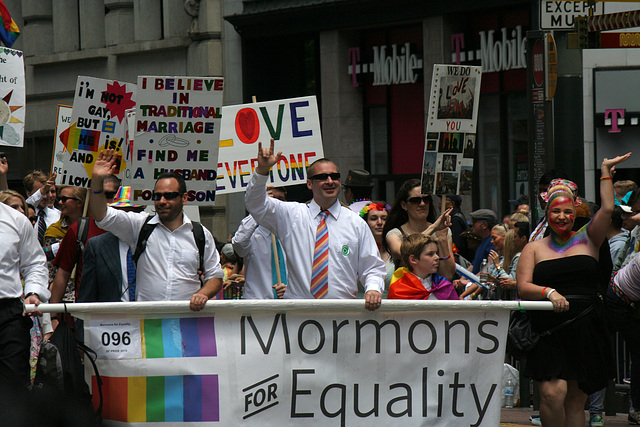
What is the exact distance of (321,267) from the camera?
708 centimetres

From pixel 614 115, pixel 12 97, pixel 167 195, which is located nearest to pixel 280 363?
pixel 167 195

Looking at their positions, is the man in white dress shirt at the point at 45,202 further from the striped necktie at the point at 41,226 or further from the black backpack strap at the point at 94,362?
the black backpack strap at the point at 94,362

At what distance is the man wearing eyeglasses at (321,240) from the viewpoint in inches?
279

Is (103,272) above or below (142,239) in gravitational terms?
below

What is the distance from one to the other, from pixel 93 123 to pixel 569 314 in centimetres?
511

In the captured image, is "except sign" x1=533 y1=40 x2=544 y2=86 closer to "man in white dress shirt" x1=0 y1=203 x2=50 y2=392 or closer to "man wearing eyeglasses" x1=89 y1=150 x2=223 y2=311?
"man wearing eyeglasses" x1=89 y1=150 x2=223 y2=311

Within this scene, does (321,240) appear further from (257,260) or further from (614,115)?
(614,115)

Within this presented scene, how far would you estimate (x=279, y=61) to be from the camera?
22.8 meters

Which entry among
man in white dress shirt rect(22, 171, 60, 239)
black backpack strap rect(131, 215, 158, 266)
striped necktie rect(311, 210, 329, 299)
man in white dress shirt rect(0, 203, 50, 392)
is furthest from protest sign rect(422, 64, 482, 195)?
man in white dress shirt rect(22, 171, 60, 239)

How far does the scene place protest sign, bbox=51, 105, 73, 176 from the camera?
10.1 meters

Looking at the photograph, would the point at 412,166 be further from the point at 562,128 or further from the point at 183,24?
the point at 562,128

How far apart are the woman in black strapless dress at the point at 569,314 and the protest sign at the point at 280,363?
68cm

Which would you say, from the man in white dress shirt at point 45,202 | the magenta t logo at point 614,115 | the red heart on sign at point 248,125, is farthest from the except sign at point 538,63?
A: the magenta t logo at point 614,115

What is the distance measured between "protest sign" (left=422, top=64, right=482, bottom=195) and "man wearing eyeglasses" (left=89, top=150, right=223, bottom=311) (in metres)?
3.30
